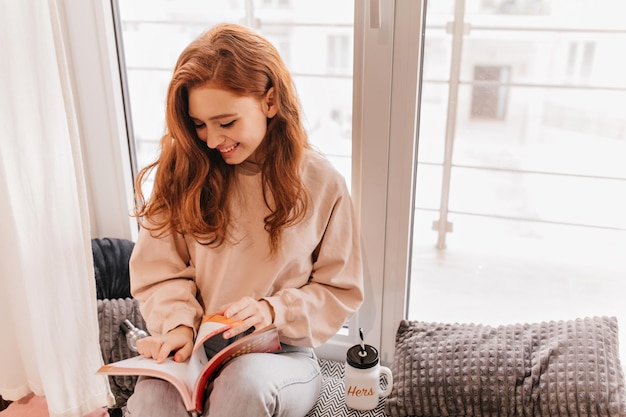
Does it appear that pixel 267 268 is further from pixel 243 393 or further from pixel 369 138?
pixel 369 138

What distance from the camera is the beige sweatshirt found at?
47.3 inches

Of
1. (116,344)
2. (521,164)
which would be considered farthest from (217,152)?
(521,164)

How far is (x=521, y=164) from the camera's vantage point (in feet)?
4.43

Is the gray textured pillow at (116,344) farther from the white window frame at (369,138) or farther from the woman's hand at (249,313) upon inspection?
the woman's hand at (249,313)

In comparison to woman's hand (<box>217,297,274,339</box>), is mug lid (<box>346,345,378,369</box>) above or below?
below

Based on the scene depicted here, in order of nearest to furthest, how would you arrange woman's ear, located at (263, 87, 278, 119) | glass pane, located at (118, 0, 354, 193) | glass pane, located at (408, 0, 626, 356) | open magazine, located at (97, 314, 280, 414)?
1. open magazine, located at (97, 314, 280, 414)
2. woman's ear, located at (263, 87, 278, 119)
3. glass pane, located at (408, 0, 626, 356)
4. glass pane, located at (118, 0, 354, 193)

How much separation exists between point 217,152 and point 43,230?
1.38 ft

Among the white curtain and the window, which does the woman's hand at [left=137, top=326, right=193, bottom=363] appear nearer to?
the white curtain

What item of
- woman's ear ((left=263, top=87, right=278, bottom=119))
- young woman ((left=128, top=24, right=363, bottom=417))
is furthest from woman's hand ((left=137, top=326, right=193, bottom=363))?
woman's ear ((left=263, top=87, right=278, bottom=119))

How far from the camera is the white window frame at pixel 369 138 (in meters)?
1.24

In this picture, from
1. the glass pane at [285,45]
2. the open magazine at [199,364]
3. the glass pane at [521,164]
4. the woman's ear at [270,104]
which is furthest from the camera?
the glass pane at [285,45]

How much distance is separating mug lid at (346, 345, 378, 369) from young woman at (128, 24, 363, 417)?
9cm

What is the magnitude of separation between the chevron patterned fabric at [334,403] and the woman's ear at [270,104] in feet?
2.18

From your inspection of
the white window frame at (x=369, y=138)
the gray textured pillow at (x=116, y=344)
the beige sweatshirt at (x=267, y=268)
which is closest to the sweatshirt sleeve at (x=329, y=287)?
the beige sweatshirt at (x=267, y=268)
